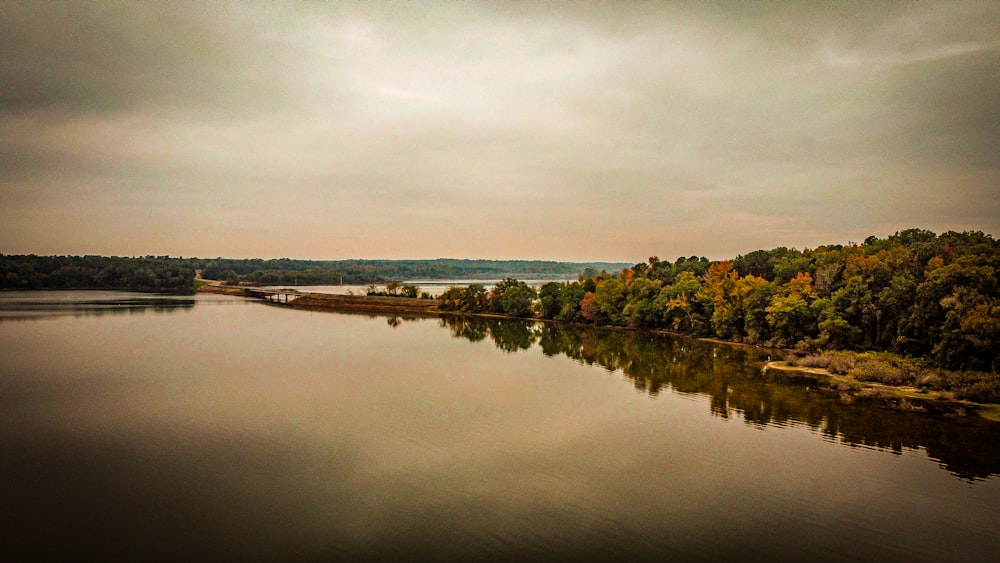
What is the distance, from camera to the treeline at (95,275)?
443 feet

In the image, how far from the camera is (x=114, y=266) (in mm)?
153250

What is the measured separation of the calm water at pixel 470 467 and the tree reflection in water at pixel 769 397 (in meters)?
0.22

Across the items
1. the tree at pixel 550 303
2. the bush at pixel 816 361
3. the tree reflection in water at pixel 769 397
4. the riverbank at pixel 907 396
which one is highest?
the tree at pixel 550 303

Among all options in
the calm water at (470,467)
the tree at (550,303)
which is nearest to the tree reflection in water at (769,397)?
the calm water at (470,467)

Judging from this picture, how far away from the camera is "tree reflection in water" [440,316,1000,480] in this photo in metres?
Result: 24.9

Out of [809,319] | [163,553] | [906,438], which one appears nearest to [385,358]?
[163,553]

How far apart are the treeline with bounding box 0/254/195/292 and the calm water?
118921mm

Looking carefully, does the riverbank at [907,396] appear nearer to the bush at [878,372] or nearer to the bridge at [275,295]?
the bush at [878,372]

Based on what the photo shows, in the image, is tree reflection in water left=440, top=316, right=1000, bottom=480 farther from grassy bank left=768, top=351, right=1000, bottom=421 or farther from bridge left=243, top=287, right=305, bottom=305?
bridge left=243, top=287, right=305, bottom=305

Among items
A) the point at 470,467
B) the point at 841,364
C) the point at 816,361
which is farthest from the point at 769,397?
the point at 470,467

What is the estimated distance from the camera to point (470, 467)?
21156mm

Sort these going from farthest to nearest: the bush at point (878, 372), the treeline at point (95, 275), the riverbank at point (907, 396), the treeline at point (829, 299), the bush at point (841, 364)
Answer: the treeline at point (95, 275)
the bush at point (841, 364)
the bush at point (878, 372)
the treeline at point (829, 299)
the riverbank at point (907, 396)

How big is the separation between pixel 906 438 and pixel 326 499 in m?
25.4

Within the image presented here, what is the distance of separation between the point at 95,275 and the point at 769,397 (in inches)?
6574
